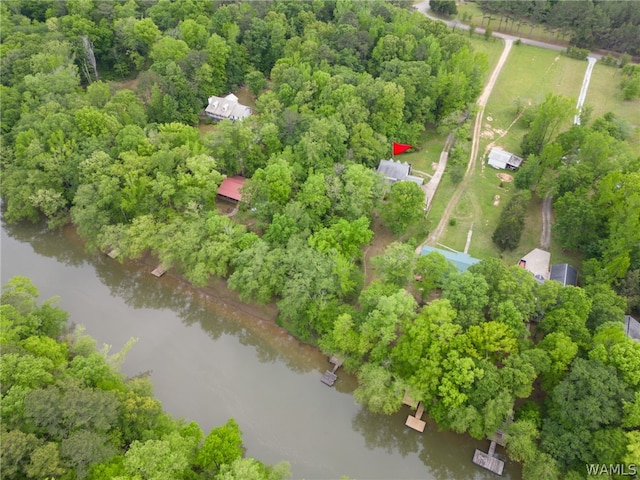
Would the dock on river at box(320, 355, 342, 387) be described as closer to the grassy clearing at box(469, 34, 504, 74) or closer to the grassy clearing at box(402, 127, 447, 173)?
Answer: the grassy clearing at box(402, 127, 447, 173)

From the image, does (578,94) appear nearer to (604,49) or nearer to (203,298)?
(604,49)

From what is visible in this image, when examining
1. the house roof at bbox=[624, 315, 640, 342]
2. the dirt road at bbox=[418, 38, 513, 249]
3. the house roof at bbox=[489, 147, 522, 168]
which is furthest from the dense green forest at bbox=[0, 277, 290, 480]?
the house roof at bbox=[489, 147, 522, 168]

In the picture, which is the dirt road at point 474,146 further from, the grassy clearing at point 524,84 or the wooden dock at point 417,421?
the wooden dock at point 417,421

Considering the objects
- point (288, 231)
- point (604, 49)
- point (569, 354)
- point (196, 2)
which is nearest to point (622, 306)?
point (569, 354)

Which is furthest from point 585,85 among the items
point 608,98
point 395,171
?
point 395,171

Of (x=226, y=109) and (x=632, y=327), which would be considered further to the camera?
(x=226, y=109)

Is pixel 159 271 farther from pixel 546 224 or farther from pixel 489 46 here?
pixel 489 46

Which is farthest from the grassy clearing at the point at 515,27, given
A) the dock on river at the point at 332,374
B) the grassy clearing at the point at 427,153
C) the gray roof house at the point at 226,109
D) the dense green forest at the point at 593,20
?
the dock on river at the point at 332,374
